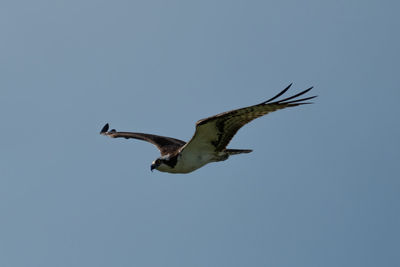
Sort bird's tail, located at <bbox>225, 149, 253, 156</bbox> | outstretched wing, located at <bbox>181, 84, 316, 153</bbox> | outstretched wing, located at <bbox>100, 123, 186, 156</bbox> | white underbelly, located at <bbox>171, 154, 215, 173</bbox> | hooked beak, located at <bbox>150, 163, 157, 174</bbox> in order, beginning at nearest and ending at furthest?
outstretched wing, located at <bbox>181, 84, 316, 153</bbox> < white underbelly, located at <bbox>171, 154, 215, 173</bbox> < bird's tail, located at <bbox>225, 149, 253, 156</bbox> < hooked beak, located at <bbox>150, 163, 157, 174</bbox> < outstretched wing, located at <bbox>100, 123, 186, 156</bbox>

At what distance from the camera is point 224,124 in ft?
48.5

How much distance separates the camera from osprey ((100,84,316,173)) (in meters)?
13.7

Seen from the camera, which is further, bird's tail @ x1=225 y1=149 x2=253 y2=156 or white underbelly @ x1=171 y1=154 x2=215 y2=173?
bird's tail @ x1=225 y1=149 x2=253 y2=156

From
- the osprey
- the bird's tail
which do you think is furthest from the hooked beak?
the bird's tail

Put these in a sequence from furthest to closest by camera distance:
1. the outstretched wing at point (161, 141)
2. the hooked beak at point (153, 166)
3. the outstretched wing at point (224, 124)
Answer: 1. the outstretched wing at point (161, 141)
2. the hooked beak at point (153, 166)
3. the outstretched wing at point (224, 124)

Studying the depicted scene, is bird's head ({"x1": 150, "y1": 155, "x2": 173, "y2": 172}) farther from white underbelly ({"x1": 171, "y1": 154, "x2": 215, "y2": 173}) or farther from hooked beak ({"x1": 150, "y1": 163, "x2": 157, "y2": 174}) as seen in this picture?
white underbelly ({"x1": 171, "y1": 154, "x2": 215, "y2": 173})

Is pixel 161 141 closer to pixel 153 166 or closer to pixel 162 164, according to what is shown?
pixel 153 166

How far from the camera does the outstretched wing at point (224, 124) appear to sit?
13398 mm

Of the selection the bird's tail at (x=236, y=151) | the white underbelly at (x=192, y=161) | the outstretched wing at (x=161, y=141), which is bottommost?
the white underbelly at (x=192, y=161)

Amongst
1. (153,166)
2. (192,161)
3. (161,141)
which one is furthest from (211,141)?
(161,141)

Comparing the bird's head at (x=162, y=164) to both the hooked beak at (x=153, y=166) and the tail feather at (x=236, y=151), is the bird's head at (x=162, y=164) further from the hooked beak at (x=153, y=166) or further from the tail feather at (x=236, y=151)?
the tail feather at (x=236, y=151)

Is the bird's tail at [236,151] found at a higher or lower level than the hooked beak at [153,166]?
higher

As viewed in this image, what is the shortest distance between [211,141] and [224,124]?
0.84m

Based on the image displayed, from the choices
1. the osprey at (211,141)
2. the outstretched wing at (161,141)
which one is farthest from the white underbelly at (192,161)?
the outstretched wing at (161,141)
